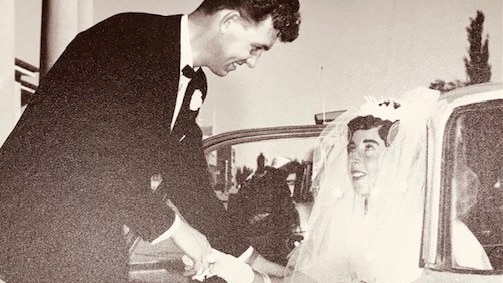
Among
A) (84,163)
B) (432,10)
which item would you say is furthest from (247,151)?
(432,10)

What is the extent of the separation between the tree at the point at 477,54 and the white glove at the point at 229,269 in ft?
2.32

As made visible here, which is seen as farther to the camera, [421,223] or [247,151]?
[247,151]

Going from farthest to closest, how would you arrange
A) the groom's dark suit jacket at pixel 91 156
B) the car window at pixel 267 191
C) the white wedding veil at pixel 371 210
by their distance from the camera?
the car window at pixel 267 191, the white wedding veil at pixel 371 210, the groom's dark suit jacket at pixel 91 156

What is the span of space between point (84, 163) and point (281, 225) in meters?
0.47

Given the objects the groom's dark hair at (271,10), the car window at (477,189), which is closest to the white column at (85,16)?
the groom's dark hair at (271,10)

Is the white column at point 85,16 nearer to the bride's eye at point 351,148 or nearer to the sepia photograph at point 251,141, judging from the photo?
the sepia photograph at point 251,141

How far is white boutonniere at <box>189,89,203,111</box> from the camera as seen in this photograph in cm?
134

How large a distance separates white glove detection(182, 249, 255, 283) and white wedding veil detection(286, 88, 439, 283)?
11 centimetres

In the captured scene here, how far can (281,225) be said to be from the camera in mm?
1347

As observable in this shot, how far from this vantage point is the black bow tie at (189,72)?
1271mm

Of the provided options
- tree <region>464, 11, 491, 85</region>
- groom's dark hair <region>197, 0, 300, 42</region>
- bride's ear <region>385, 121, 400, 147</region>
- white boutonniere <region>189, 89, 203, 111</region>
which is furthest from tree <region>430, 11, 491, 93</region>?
white boutonniere <region>189, 89, 203, 111</region>

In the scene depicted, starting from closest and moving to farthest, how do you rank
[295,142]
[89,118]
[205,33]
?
1. [89,118]
2. [205,33]
3. [295,142]

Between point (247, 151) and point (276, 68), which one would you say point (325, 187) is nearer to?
point (247, 151)

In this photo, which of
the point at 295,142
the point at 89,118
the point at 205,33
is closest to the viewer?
the point at 89,118
